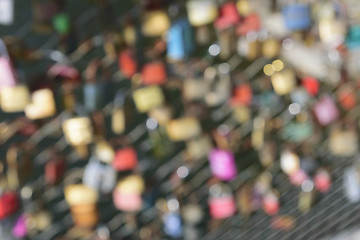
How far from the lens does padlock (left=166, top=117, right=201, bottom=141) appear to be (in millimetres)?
1492

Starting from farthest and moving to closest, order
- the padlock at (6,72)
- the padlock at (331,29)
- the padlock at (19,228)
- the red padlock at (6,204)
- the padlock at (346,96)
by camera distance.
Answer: the padlock at (346,96) < the padlock at (331,29) < the padlock at (19,228) < the red padlock at (6,204) < the padlock at (6,72)

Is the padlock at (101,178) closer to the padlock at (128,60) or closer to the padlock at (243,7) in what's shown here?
the padlock at (128,60)

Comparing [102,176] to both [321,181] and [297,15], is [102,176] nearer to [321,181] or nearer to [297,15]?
[297,15]

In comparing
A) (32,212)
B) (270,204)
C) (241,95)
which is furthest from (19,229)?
(270,204)

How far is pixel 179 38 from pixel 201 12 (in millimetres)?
103

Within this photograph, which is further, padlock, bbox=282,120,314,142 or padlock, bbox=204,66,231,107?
padlock, bbox=282,120,314,142

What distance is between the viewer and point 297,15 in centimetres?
147

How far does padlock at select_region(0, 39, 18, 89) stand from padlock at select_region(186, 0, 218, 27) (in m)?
0.49

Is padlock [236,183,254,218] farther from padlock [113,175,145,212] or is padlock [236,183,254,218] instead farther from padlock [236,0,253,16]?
padlock [236,0,253,16]

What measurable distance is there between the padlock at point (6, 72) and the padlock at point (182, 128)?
1.49 ft

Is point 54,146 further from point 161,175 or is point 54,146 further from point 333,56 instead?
point 333,56

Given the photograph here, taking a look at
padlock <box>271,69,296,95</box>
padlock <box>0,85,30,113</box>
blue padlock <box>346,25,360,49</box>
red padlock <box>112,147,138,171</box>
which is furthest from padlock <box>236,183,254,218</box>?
padlock <box>0,85,30,113</box>

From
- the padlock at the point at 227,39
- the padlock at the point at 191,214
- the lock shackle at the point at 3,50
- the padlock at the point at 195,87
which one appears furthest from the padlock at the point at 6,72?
the padlock at the point at 191,214

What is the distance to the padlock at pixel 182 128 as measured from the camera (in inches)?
→ 58.7
